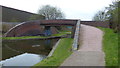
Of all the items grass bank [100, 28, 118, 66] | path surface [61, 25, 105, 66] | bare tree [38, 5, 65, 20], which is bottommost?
path surface [61, 25, 105, 66]

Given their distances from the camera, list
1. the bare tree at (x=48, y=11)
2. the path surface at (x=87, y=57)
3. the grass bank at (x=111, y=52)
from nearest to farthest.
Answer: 1. the grass bank at (x=111, y=52)
2. the path surface at (x=87, y=57)
3. the bare tree at (x=48, y=11)

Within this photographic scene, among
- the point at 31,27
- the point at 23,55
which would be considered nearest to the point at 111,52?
the point at 23,55

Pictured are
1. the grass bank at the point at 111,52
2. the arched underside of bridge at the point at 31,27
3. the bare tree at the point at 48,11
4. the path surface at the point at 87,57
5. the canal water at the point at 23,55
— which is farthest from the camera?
the bare tree at the point at 48,11

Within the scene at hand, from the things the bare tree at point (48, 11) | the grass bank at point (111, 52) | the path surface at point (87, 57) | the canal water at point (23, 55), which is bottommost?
the canal water at point (23, 55)

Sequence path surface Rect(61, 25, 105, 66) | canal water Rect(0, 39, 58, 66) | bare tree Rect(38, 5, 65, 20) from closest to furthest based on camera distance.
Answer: path surface Rect(61, 25, 105, 66) < canal water Rect(0, 39, 58, 66) < bare tree Rect(38, 5, 65, 20)

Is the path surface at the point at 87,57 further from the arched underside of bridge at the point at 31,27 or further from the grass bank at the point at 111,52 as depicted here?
the arched underside of bridge at the point at 31,27

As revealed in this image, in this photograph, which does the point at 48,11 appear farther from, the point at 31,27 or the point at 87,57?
the point at 87,57

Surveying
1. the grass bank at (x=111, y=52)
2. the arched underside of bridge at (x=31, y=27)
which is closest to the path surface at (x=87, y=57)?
the grass bank at (x=111, y=52)

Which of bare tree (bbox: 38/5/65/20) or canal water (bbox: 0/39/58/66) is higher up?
bare tree (bbox: 38/5/65/20)

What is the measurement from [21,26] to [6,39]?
5.32m

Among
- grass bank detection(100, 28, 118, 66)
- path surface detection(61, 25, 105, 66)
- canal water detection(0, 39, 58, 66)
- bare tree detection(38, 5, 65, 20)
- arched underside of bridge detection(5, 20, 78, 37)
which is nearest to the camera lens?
grass bank detection(100, 28, 118, 66)

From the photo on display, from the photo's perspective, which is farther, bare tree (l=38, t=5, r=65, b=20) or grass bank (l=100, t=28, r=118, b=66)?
bare tree (l=38, t=5, r=65, b=20)

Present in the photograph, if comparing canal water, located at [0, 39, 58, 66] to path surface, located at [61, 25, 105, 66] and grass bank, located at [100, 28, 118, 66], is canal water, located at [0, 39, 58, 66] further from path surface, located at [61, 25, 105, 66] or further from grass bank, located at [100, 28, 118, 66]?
grass bank, located at [100, 28, 118, 66]

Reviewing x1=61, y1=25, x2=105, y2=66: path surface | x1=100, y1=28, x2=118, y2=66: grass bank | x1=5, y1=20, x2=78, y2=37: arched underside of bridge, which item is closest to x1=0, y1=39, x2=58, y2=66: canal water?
x1=61, y1=25, x2=105, y2=66: path surface
